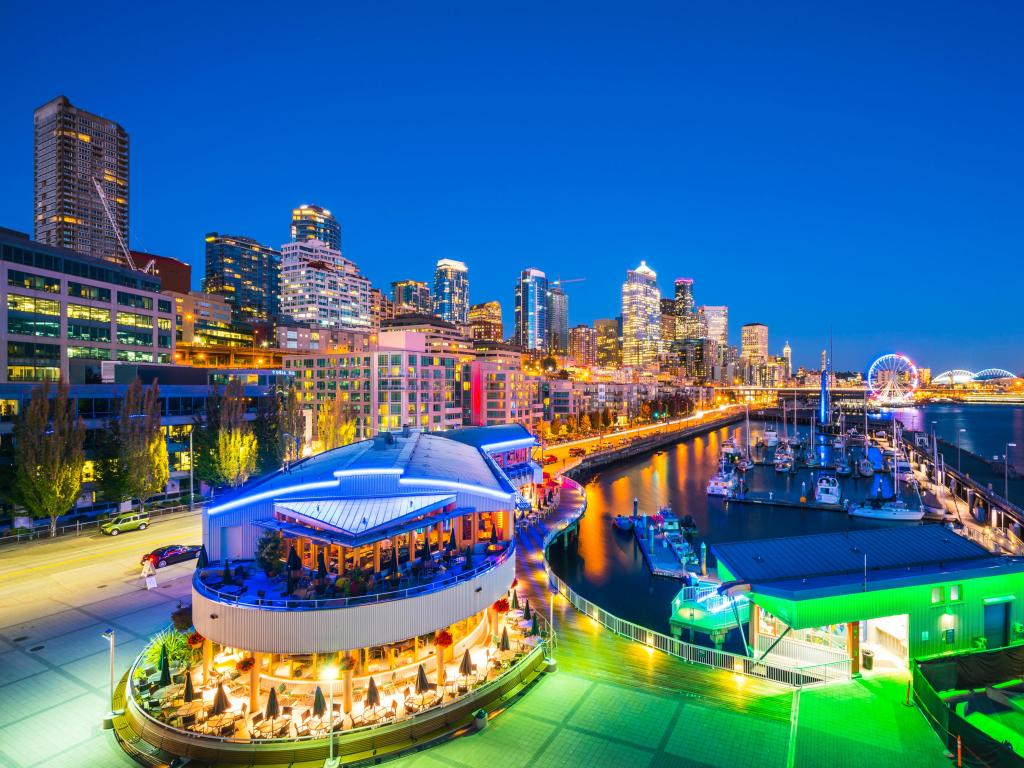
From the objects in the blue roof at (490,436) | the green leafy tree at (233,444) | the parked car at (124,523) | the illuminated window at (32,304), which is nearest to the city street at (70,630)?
the parked car at (124,523)

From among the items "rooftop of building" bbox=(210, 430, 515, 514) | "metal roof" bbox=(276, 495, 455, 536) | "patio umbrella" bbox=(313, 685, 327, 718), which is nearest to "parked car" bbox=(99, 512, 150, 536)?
"rooftop of building" bbox=(210, 430, 515, 514)

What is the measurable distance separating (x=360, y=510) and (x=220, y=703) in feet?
23.9

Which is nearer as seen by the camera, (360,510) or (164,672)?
(164,672)

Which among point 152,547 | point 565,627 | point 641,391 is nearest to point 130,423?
point 152,547

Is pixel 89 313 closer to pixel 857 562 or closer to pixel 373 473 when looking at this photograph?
pixel 373 473

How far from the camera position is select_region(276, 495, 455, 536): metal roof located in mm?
20109

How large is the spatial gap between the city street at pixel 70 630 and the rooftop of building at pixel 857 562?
2169cm

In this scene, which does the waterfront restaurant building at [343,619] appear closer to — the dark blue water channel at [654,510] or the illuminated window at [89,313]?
the dark blue water channel at [654,510]

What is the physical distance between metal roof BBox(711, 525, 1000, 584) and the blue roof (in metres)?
25.1

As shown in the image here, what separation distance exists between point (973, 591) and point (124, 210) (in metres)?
242

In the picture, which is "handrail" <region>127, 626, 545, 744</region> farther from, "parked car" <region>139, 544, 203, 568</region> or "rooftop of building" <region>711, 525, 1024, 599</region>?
"parked car" <region>139, 544, 203, 568</region>

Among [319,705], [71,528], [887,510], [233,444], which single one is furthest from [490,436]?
[887,510]

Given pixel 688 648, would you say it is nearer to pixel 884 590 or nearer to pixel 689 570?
pixel 884 590

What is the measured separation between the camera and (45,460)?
36.7 meters
